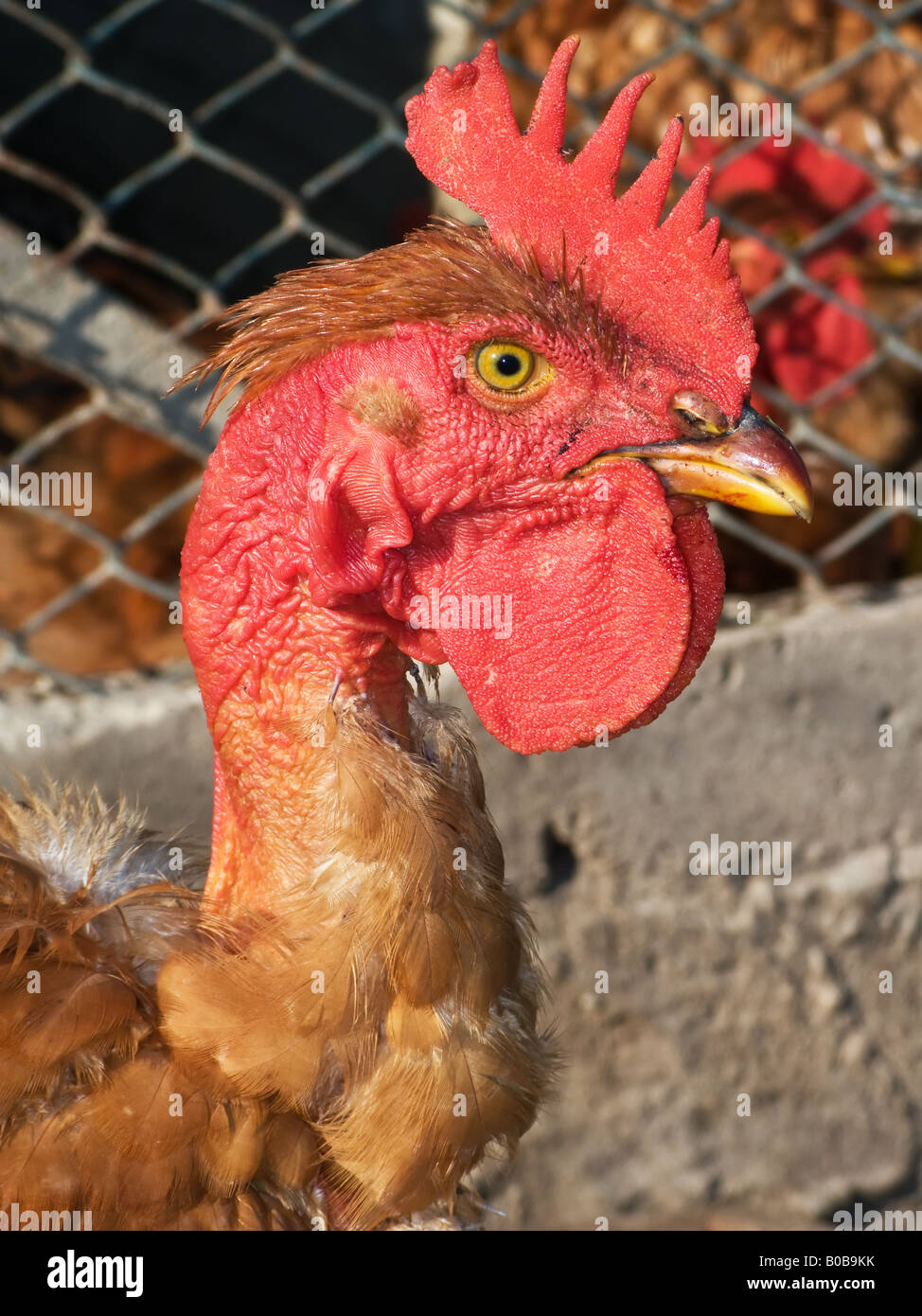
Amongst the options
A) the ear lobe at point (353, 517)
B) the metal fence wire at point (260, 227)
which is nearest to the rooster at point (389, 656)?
the ear lobe at point (353, 517)

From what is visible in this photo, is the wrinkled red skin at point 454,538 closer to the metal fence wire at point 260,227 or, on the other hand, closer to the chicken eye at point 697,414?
the chicken eye at point 697,414

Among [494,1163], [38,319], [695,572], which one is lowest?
[494,1163]

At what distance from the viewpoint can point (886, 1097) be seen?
10.5 ft

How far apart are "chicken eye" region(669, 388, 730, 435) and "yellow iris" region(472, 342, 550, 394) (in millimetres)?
176

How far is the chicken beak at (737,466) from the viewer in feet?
5.35

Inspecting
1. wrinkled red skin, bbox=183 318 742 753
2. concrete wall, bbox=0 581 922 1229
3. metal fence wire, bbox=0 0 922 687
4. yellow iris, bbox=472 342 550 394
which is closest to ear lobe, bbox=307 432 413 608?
wrinkled red skin, bbox=183 318 742 753

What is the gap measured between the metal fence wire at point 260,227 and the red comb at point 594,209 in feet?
3.26

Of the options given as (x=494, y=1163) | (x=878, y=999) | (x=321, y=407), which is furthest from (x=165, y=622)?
(x=878, y=999)

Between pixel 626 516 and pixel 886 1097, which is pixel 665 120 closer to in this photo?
pixel 626 516

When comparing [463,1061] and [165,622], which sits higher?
[165,622]

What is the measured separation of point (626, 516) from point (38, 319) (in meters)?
1.88

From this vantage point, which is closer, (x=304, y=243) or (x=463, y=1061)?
(x=463, y=1061)

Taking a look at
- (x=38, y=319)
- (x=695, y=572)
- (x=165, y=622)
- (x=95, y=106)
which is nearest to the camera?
(x=695, y=572)

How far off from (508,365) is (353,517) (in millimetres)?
270
